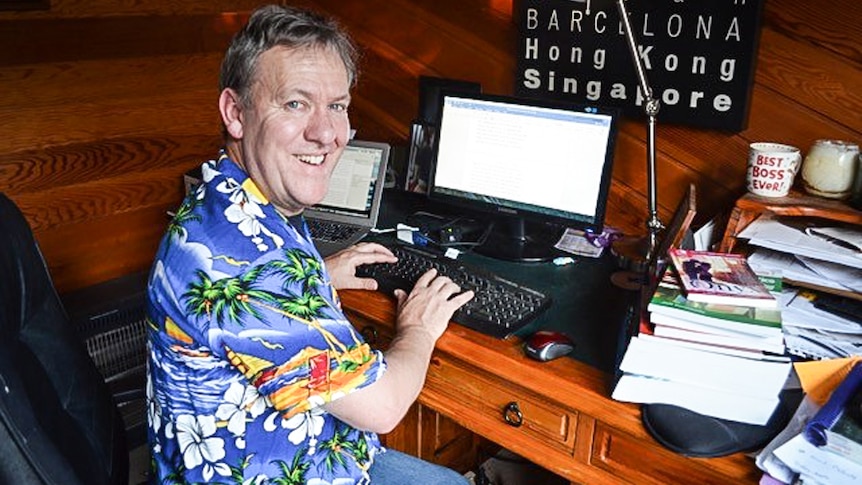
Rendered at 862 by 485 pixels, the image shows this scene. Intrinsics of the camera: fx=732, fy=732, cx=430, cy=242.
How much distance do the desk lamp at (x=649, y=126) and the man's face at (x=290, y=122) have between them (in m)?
0.68

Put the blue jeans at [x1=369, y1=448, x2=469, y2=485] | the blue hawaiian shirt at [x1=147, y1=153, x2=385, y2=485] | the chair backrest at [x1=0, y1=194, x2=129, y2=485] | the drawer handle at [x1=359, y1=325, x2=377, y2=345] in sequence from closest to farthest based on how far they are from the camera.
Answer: the chair backrest at [x1=0, y1=194, x2=129, y2=485], the blue hawaiian shirt at [x1=147, y1=153, x2=385, y2=485], the blue jeans at [x1=369, y1=448, x2=469, y2=485], the drawer handle at [x1=359, y1=325, x2=377, y2=345]

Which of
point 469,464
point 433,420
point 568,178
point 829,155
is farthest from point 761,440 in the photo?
point 469,464

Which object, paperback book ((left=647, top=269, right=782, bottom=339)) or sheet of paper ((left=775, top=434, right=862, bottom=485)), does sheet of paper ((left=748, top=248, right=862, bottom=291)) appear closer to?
paperback book ((left=647, top=269, right=782, bottom=339))

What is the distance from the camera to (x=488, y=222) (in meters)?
1.92

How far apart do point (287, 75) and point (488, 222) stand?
2.98ft

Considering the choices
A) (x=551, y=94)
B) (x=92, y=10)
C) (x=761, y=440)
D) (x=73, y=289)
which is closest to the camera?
(x=761, y=440)

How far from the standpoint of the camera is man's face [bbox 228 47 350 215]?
112 centimetres

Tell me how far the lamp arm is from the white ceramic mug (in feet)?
0.65

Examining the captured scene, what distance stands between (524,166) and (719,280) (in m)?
0.64

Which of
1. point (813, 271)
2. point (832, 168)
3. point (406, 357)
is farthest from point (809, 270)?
point (406, 357)

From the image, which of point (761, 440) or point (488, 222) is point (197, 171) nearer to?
point (488, 222)

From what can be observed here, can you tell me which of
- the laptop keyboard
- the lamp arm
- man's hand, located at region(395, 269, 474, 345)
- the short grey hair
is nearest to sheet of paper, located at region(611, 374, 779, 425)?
man's hand, located at region(395, 269, 474, 345)

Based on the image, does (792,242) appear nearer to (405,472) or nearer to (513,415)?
(513,415)

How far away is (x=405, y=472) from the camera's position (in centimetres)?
141
